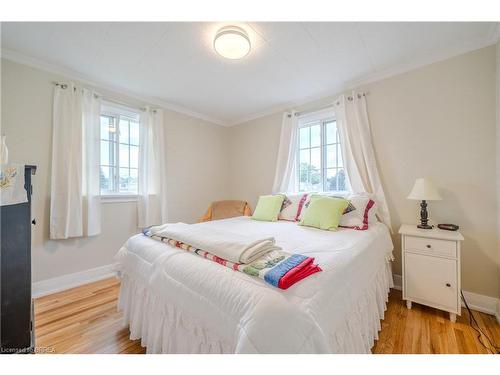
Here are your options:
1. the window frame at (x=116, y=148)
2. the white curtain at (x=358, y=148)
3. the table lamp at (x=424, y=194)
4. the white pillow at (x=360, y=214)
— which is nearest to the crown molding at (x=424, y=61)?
the white curtain at (x=358, y=148)

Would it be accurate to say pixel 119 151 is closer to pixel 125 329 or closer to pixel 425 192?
pixel 125 329

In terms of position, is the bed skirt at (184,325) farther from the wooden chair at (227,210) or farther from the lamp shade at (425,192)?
the wooden chair at (227,210)

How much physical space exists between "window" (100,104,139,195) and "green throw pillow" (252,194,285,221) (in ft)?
5.76

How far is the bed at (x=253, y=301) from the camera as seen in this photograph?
749 millimetres

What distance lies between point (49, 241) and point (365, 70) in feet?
12.8

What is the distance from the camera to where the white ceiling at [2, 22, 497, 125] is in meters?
1.67

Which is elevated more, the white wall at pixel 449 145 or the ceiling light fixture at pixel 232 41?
the ceiling light fixture at pixel 232 41

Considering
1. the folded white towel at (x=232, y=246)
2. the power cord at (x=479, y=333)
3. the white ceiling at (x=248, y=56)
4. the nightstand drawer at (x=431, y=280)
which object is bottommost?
the power cord at (x=479, y=333)

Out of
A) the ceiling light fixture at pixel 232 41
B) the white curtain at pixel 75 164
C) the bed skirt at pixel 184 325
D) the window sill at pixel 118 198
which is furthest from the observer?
the window sill at pixel 118 198

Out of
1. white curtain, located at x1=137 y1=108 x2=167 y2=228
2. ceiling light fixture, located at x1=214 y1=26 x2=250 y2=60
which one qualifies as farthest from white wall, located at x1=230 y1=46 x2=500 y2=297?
white curtain, located at x1=137 y1=108 x2=167 y2=228

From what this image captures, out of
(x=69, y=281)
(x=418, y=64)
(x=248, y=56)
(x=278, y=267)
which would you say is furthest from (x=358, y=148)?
(x=69, y=281)

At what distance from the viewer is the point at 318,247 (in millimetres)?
1376

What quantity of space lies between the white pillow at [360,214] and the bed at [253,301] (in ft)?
0.85

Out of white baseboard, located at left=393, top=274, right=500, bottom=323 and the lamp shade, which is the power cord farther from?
the lamp shade
